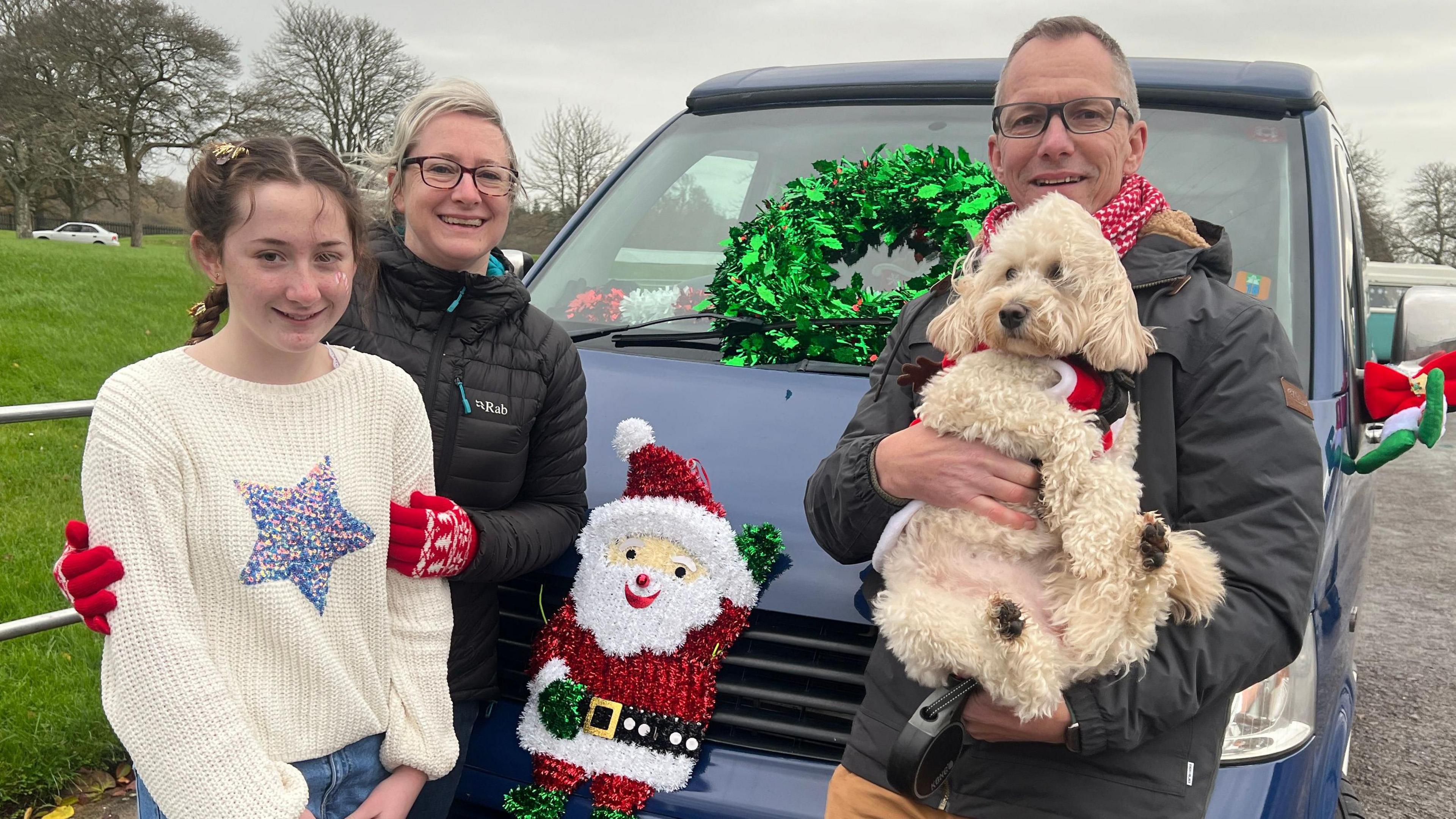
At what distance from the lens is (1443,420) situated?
310 cm

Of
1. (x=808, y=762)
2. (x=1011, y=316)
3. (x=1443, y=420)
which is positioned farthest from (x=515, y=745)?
(x=1443, y=420)

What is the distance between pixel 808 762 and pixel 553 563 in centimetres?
72

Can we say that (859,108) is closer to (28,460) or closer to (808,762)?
(808,762)

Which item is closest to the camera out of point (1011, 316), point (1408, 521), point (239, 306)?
point (1011, 316)

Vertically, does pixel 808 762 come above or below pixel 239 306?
below

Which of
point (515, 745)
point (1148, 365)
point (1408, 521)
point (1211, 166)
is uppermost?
point (1211, 166)

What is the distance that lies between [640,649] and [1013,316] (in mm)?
1101

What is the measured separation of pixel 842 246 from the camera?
312cm

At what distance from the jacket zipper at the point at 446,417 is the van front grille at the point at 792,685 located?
72 cm

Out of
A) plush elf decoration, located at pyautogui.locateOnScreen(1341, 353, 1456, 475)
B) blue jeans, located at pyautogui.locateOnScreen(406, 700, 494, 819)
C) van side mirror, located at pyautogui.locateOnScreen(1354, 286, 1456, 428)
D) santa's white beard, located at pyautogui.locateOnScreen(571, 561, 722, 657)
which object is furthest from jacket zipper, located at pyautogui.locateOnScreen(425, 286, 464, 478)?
van side mirror, located at pyautogui.locateOnScreen(1354, 286, 1456, 428)

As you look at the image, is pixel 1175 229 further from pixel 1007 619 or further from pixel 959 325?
pixel 1007 619

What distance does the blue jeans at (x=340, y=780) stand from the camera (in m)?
1.86

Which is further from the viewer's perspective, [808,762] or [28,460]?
[28,460]

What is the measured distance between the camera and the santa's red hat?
2.17m
